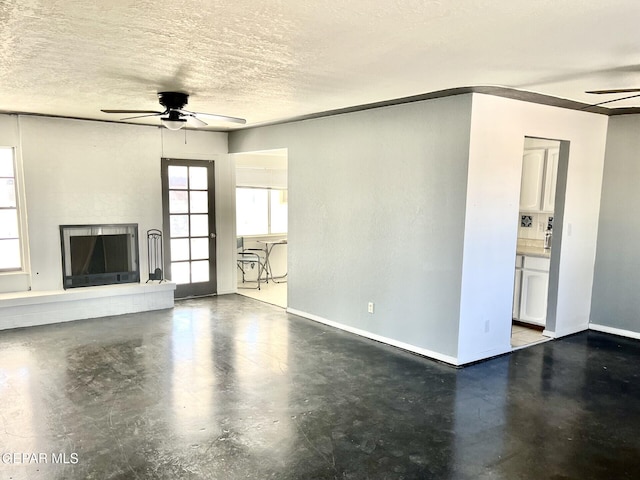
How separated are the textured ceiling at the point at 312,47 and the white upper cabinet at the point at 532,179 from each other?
1319mm

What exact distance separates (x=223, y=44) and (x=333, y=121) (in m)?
2.67

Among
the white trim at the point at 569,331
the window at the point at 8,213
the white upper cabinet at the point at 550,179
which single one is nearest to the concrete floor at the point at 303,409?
the white trim at the point at 569,331

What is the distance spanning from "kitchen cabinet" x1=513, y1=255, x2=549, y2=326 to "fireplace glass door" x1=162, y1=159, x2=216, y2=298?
4226mm

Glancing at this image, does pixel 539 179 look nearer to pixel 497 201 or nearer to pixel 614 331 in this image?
pixel 497 201

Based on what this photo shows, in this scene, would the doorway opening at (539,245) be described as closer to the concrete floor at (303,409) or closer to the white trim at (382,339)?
the concrete floor at (303,409)

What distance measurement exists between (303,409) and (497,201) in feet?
8.02

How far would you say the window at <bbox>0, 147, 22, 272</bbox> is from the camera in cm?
541

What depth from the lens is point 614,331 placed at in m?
5.17

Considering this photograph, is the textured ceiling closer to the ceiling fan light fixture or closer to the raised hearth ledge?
the ceiling fan light fixture

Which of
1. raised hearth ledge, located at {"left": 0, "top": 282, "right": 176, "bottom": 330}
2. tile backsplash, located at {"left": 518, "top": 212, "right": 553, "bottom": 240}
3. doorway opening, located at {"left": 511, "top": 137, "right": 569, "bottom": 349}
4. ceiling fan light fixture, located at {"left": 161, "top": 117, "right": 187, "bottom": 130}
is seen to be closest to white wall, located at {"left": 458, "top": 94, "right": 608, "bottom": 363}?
doorway opening, located at {"left": 511, "top": 137, "right": 569, "bottom": 349}

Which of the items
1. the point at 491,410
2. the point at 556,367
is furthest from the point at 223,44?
the point at 556,367

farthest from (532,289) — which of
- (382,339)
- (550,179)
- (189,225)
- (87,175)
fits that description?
(87,175)

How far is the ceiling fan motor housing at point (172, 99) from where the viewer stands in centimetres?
396

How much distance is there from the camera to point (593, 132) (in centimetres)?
493
